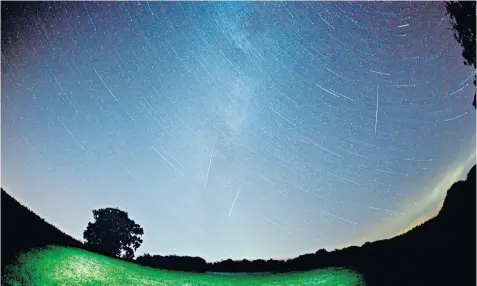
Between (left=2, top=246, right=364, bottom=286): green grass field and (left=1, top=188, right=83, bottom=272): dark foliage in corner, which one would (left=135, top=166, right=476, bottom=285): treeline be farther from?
(left=1, top=188, right=83, bottom=272): dark foliage in corner

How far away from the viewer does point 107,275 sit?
777 centimetres

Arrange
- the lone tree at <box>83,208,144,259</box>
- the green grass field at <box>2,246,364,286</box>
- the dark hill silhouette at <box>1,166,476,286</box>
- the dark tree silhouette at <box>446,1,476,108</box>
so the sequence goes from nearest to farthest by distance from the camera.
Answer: the green grass field at <box>2,246,364,286</box>, the dark hill silhouette at <box>1,166,476,286</box>, the dark tree silhouette at <box>446,1,476,108</box>, the lone tree at <box>83,208,144,259</box>

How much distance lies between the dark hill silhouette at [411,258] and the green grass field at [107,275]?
0.27 metres

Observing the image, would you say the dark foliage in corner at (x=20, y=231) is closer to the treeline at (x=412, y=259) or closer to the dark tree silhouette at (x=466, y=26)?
the treeline at (x=412, y=259)

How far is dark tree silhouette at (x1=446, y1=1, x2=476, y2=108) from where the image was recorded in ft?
40.6

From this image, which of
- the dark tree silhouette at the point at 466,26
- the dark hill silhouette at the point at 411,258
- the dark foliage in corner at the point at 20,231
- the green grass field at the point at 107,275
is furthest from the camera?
the dark tree silhouette at the point at 466,26

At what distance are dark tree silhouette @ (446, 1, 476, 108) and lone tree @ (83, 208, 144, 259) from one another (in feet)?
90.3

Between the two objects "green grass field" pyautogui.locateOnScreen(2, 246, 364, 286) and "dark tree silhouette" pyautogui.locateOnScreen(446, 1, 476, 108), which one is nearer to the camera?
"green grass field" pyautogui.locateOnScreen(2, 246, 364, 286)

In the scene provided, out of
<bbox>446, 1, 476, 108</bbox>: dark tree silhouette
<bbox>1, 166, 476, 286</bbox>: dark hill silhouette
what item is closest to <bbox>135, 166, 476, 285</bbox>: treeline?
<bbox>1, 166, 476, 286</bbox>: dark hill silhouette

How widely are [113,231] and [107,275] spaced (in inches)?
865

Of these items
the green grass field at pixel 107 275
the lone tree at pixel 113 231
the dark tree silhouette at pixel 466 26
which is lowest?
the green grass field at pixel 107 275

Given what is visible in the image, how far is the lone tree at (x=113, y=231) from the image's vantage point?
2619 centimetres

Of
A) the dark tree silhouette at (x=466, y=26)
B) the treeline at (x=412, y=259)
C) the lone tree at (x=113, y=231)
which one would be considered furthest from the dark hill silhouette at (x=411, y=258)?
the lone tree at (x=113, y=231)

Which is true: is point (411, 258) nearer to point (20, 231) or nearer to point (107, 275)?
point (107, 275)
